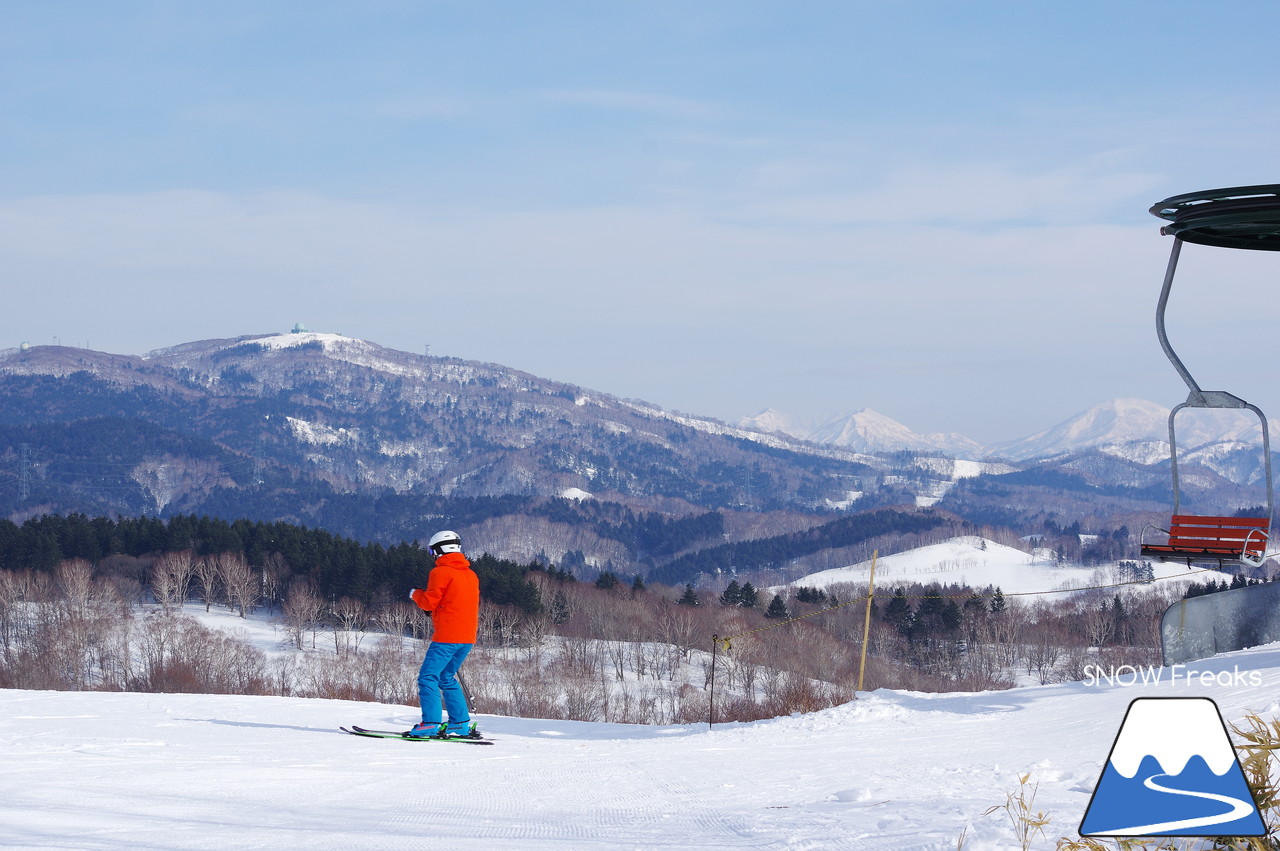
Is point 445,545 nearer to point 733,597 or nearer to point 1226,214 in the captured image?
point 1226,214

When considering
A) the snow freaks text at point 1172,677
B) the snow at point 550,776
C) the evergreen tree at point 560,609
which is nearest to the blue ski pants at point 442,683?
the snow at point 550,776

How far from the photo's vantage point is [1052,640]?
112 metres

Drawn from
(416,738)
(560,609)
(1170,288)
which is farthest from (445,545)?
(560,609)

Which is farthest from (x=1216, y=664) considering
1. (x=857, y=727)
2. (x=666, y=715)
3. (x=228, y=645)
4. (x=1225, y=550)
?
(x=228, y=645)

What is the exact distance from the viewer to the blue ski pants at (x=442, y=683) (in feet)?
36.1

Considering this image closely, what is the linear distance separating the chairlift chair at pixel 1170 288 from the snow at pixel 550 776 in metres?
1.70

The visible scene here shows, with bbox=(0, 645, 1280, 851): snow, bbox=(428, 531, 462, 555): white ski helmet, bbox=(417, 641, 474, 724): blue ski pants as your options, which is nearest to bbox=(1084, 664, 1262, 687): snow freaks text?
bbox=(0, 645, 1280, 851): snow

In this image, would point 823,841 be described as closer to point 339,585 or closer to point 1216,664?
point 1216,664

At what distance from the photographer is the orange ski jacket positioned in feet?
35.4

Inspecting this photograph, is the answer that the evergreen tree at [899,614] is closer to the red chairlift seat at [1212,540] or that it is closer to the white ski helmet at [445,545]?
the white ski helmet at [445,545]

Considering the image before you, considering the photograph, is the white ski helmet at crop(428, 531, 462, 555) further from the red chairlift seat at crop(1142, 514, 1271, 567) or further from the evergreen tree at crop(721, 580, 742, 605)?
the evergreen tree at crop(721, 580, 742, 605)

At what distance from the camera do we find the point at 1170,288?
20.5 ft

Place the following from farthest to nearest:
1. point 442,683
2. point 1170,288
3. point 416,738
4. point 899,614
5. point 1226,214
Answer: point 899,614
point 416,738
point 442,683
point 1170,288
point 1226,214

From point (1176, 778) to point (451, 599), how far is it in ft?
28.1
